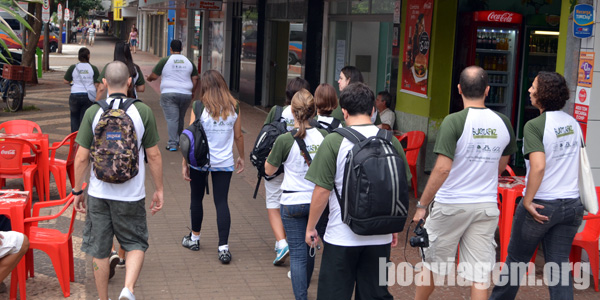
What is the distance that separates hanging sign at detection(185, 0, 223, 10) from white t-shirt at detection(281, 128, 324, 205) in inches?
545

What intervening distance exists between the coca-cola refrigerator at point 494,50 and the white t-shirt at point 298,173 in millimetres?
4754

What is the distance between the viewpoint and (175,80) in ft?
35.3

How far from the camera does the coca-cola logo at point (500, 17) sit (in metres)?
9.18

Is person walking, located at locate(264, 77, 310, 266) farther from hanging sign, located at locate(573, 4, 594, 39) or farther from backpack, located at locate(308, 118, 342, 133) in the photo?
hanging sign, located at locate(573, 4, 594, 39)

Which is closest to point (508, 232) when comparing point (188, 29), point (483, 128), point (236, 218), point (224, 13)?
point (483, 128)

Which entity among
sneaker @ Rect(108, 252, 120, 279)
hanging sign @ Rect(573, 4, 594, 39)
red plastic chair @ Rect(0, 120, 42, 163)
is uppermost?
hanging sign @ Rect(573, 4, 594, 39)

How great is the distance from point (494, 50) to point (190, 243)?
5.41 metres

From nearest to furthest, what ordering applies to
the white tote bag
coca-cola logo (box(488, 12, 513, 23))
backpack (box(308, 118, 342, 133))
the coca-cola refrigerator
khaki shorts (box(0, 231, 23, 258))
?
1. khaki shorts (box(0, 231, 23, 258))
2. the white tote bag
3. backpack (box(308, 118, 342, 133))
4. coca-cola logo (box(488, 12, 513, 23))
5. the coca-cola refrigerator

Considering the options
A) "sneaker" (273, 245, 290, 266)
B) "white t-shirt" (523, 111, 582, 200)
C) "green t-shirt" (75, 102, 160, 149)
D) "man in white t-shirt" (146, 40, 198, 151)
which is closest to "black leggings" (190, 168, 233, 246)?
"sneaker" (273, 245, 290, 266)

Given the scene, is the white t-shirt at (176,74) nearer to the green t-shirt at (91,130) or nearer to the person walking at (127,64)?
the person walking at (127,64)

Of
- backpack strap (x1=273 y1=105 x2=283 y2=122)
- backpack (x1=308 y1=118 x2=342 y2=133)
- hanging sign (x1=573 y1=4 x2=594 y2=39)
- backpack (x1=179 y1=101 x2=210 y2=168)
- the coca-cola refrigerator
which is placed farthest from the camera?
the coca-cola refrigerator

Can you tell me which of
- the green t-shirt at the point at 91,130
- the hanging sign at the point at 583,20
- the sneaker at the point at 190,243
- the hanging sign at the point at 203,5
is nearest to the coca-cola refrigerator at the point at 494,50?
the hanging sign at the point at 583,20

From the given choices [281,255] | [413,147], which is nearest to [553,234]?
[281,255]

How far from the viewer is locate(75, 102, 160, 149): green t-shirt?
4738 millimetres
